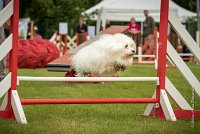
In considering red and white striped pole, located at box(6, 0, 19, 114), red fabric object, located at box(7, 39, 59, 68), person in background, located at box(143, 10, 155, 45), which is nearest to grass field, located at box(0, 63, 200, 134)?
red and white striped pole, located at box(6, 0, 19, 114)

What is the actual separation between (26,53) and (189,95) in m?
8.97

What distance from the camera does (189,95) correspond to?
1008 centimetres

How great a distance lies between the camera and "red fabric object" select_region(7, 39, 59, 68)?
59.5 feet

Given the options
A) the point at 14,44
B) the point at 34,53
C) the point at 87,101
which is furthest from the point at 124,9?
the point at 14,44

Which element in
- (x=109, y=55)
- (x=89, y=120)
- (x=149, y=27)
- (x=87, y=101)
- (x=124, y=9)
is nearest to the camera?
(x=87, y=101)

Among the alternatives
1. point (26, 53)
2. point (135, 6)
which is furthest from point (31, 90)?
point (135, 6)

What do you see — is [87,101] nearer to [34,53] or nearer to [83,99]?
[83,99]

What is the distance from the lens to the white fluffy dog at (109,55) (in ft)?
25.9

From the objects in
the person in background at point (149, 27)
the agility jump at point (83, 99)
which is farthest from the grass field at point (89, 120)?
the person in background at point (149, 27)

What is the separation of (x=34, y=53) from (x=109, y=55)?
10.5 m

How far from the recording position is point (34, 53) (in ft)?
59.7

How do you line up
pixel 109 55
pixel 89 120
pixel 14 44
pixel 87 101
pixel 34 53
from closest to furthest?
pixel 14 44 < pixel 87 101 < pixel 89 120 < pixel 109 55 < pixel 34 53

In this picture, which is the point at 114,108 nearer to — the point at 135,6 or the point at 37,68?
the point at 37,68

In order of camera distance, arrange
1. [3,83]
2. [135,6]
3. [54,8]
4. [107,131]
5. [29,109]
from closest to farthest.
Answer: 1. [107,131]
2. [3,83]
3. [29,109]
4. [135,6]
5. [54,8]
